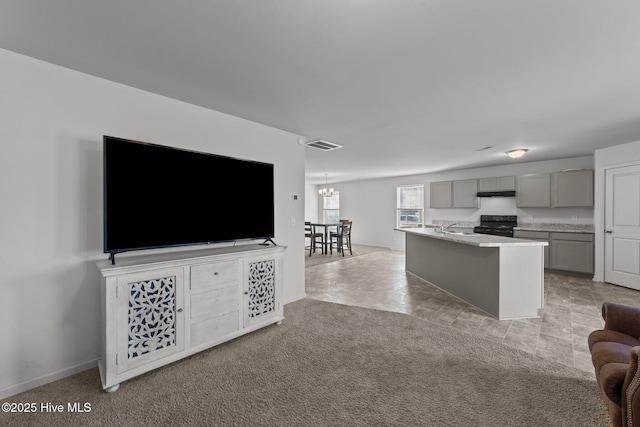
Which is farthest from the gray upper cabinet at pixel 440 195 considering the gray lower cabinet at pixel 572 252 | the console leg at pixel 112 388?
the console leg at pixel 112 388

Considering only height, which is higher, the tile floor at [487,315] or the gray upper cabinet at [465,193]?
the gray upper cabinet at [465,193]

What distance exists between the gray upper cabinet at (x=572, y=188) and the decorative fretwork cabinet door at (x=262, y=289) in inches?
236

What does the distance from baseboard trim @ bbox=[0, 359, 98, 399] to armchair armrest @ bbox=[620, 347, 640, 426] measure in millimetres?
3430

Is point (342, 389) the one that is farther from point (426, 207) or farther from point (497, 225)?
point (426, 207)

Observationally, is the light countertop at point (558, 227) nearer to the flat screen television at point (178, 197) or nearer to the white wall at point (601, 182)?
the white wall at point (601, 182)

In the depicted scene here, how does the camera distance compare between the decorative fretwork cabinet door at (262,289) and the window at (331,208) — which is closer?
the decorative fretwork cabinet door at (262,289)

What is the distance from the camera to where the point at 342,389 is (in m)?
1.94

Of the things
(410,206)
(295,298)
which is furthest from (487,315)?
(410,206)

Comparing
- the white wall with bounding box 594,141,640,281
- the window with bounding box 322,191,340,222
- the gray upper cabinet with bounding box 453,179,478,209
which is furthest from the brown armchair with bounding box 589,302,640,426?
the window with bounding box 322,191,340,222

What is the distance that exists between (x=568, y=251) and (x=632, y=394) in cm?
540

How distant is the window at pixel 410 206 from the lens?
838 centimetres

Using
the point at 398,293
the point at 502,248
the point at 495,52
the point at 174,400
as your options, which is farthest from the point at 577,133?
the point at 174,400

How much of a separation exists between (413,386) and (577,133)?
172 inches

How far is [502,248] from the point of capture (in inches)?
127
